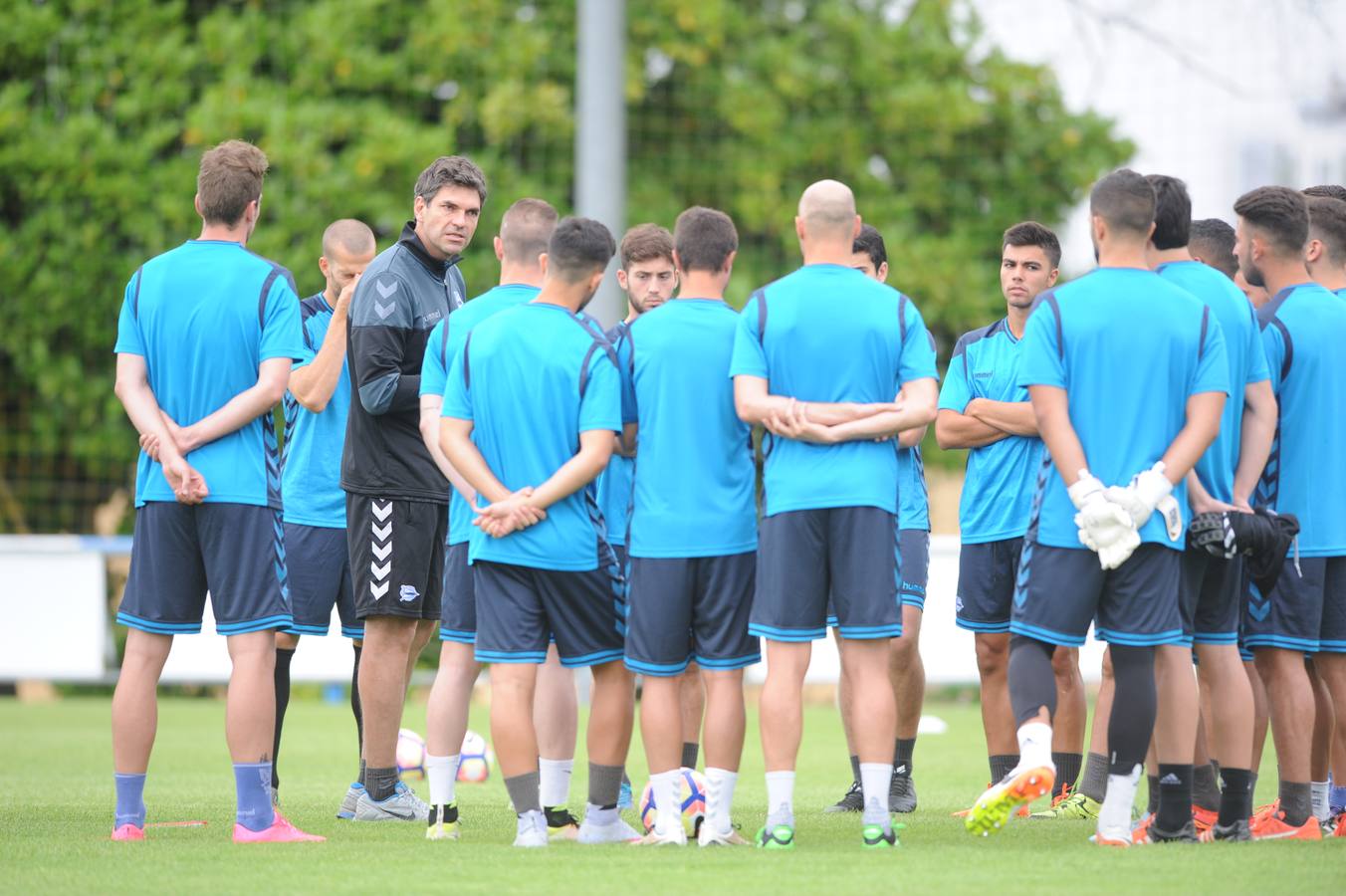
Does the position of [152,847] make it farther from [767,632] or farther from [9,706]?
[9,706]

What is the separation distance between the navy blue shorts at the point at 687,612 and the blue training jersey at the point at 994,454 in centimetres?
162

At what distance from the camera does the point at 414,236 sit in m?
6.80

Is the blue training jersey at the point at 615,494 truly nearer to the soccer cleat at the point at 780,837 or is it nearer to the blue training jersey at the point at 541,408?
the blue training jersey at the point at 541,408

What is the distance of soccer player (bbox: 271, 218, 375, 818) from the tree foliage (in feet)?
25.4

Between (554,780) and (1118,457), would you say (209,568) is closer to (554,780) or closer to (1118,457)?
(554,780)

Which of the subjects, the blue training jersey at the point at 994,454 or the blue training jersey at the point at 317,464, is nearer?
the blue training jersey at the point at 994,454

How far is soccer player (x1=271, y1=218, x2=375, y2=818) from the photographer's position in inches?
285

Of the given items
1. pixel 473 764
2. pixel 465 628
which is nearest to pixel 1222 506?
pixel 465 628

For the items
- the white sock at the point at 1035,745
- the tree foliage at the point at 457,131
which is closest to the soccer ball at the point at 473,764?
the white sock at the point at 1035,745

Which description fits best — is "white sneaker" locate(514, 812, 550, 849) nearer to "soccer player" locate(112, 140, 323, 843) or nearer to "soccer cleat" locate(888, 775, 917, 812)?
"soccer player" locate(112, 140, 323, 843)

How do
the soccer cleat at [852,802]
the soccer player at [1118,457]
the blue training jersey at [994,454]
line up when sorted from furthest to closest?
the soccer cleat at [852,802], the blue training jersey at [994,454], the soccer player at [1118,457]

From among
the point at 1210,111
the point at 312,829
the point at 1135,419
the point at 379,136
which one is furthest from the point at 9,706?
the point at 1210,111

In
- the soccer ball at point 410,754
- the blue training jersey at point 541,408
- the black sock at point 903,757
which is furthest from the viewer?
the soccer ball at point 410,754

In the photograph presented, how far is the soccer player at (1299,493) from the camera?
19.7ft
